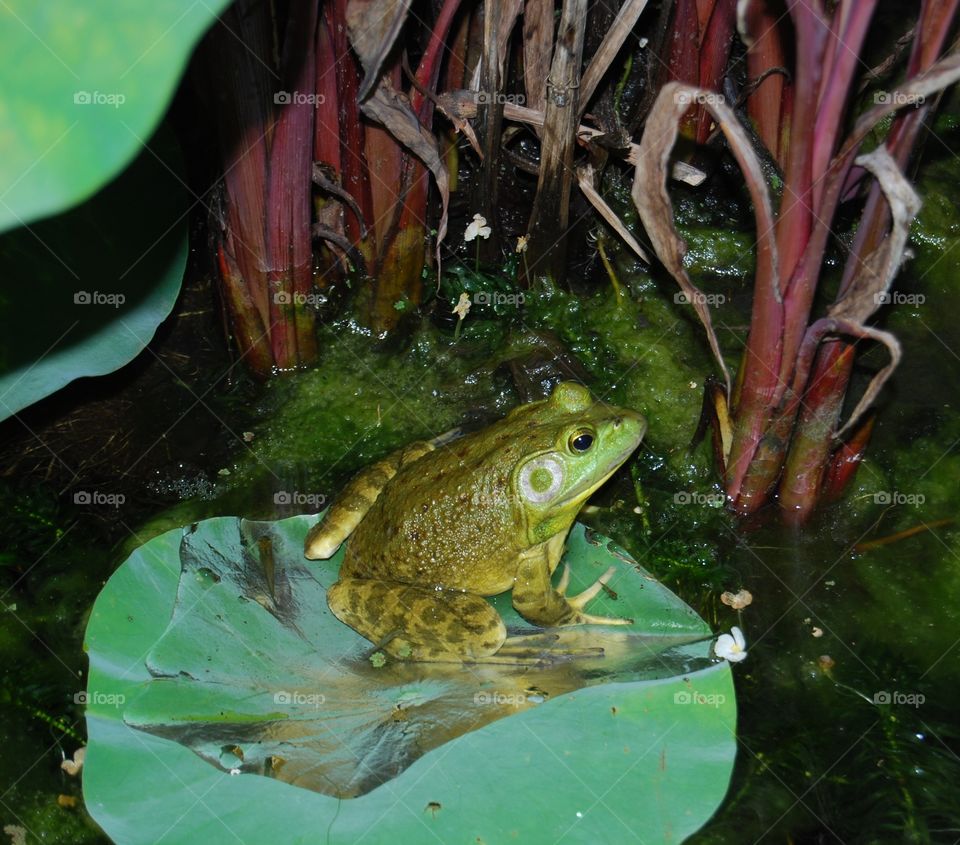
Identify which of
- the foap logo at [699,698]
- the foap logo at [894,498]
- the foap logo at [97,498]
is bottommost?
the foap logo at [699,698]

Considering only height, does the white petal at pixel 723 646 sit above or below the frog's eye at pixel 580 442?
below

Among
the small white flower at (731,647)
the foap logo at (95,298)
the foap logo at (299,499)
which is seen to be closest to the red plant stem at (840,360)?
the small white flower at (731,647)

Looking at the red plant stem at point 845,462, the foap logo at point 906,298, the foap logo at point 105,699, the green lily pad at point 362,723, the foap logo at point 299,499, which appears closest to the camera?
the green lily pad at point 362,723

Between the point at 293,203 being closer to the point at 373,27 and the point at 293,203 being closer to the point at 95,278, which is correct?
the point at 95,278

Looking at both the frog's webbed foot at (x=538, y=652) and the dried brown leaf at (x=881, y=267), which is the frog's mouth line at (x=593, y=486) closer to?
the frog's webbed foot at (x=538, y=652)

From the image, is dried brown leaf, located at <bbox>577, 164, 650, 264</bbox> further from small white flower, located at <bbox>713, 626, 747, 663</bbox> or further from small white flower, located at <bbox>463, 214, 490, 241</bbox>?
small white flower, located at <bbox>713, 626, 747, 663</bbox>

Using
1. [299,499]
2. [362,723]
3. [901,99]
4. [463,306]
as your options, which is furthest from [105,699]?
[901,99]
